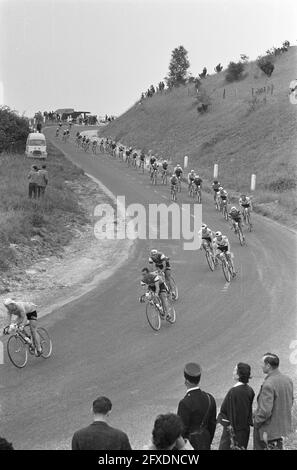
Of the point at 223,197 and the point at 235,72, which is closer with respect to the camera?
the point at 223,197

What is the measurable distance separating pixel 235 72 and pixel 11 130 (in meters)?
36.1

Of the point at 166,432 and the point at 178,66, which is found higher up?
the point at 178,66

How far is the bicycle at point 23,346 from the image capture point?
35.1 feet

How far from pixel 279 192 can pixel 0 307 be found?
2280 centimetres

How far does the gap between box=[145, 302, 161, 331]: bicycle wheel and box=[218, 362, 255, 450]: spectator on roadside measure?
6.13 m

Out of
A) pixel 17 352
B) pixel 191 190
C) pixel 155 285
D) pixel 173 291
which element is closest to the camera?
pixel 17 352

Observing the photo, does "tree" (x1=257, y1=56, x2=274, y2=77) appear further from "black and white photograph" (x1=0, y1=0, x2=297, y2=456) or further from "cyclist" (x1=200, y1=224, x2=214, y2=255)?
"cyclist" (x1=200, y1=224, x2=214, y2=255)

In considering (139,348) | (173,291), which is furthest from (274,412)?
(173,291)

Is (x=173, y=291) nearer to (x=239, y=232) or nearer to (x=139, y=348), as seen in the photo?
(x=139, y=348)

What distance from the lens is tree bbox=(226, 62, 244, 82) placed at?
229 feet

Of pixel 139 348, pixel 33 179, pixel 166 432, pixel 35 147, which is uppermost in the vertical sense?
pixel 35 147

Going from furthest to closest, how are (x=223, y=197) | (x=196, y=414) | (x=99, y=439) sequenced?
(x=223, y=197) → (x=196, y=414) → (x=99, y=439)

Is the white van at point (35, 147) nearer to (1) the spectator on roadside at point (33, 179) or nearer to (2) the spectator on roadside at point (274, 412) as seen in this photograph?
(1) the spectator on roadside at point (33, 179)

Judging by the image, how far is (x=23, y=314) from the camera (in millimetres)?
10453
